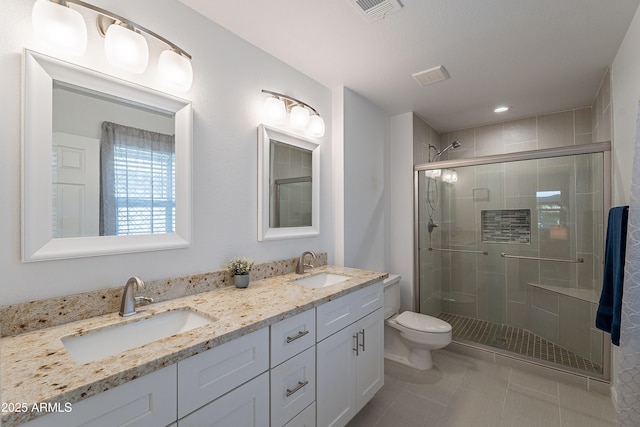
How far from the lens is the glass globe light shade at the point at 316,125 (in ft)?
6.88

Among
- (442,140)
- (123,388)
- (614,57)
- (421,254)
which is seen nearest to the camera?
(123,388)

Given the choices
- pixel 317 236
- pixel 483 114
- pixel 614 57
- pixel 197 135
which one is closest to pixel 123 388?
pixel 197 135

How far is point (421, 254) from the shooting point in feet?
9.84

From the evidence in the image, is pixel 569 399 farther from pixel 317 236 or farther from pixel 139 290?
pixel 139 290

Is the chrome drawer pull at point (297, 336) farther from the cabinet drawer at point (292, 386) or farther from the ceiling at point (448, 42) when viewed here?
the ceiling at point (448, 42)

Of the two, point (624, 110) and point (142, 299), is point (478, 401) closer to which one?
point (624, 110)

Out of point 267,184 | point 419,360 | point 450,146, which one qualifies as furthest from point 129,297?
point 450,146

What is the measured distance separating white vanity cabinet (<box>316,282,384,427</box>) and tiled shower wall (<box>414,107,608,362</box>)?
4.31ft

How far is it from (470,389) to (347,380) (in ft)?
3.75

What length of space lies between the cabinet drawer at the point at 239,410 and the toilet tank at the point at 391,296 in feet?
5.21

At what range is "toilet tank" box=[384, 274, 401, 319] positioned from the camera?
2.54m

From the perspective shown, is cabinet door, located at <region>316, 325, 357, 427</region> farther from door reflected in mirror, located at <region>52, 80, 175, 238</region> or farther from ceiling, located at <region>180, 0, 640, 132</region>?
ceiling, located at <region>180, 0, 640, 132</region>

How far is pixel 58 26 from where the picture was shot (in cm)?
103

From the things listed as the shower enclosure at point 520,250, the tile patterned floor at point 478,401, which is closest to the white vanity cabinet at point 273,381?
the tile patterned floor at point 478,401
